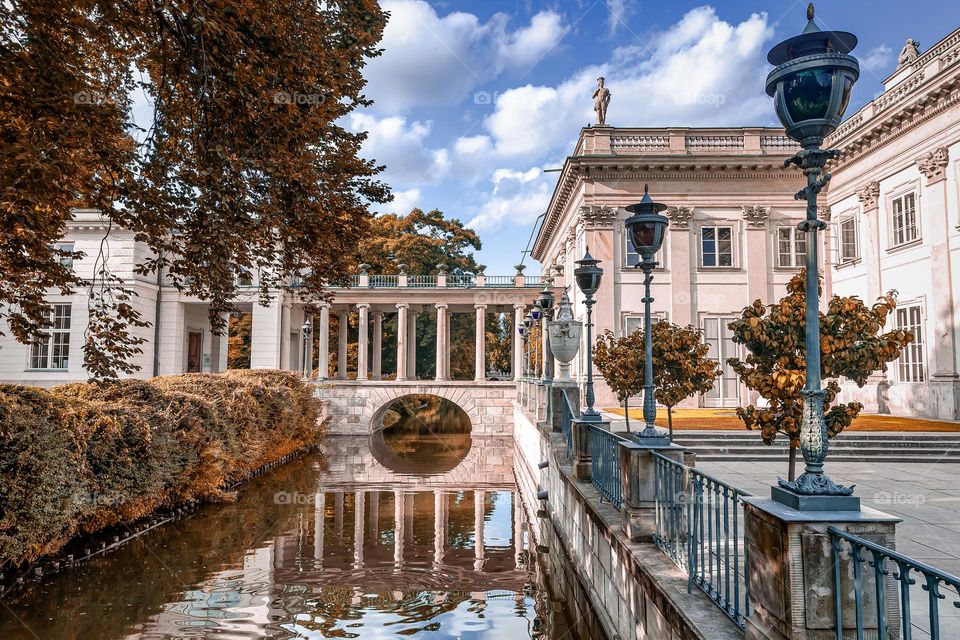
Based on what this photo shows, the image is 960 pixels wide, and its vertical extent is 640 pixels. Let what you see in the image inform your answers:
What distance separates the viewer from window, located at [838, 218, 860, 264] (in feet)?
74.6

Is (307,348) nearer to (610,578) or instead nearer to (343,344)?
(343,344)

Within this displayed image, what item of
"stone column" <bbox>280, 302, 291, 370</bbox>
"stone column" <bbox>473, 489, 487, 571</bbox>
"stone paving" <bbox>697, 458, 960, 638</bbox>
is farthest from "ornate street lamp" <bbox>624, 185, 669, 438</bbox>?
"stone column" <bbox>280, 302, 291, 370</bbox>

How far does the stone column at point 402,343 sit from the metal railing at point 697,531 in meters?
28.0

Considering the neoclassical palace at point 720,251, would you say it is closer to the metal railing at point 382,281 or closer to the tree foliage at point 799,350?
the metal railing at point 382,281

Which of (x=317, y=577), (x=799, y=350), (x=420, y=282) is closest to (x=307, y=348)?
(x=420, y=282)

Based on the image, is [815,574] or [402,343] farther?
[402,343]

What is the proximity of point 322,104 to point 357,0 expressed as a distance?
2.09 m

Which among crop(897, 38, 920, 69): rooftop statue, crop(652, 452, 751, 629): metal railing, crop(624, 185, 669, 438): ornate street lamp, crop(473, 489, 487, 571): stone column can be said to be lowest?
crop(473, 489, 487, 571): stone column

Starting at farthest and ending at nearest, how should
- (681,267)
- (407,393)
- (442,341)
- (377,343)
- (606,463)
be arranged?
(377,343) → (442,341) → (407,393) → (681,267) → (606,463)

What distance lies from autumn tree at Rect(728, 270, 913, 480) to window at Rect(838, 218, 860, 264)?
1912 centimetres

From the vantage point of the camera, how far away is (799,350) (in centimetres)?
657

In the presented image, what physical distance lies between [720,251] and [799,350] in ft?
70.0

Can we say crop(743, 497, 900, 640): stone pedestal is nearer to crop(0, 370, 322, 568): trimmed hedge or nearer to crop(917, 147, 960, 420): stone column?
crop(0, 370, 322, 568): trimmed hedge

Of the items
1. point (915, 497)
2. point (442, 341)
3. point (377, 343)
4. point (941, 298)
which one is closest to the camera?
point (915, 497)
